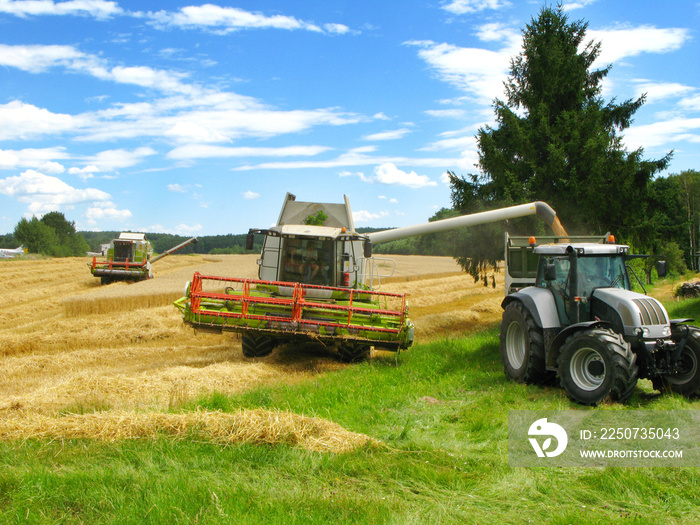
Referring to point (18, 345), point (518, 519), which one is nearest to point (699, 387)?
point (518, 519)

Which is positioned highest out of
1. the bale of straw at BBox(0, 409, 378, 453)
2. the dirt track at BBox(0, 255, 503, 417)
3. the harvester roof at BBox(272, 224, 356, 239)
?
the harvester roof at BBox(272, 224, 356, 239)

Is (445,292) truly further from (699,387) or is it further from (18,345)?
(699,387)

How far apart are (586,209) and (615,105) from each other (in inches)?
140

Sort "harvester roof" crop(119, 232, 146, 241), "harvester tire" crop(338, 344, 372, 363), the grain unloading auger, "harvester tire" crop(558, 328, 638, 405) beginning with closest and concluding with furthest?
1. "harvester tire" crop(558, 328, 638, 405)
2. the grain unloading auger
3. "harvester tire" crop(338, 344, 372, 363)
4. "harvester roof" crop(119, 232, 146, 241)

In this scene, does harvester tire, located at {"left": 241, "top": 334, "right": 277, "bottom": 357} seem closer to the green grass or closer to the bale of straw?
the green grass

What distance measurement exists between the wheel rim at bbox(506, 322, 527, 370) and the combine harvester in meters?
22.8

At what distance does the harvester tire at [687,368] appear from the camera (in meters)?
7.04

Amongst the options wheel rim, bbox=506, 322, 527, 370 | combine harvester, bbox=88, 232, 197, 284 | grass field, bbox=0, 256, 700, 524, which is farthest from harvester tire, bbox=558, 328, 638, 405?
combine harvester, bbox=88, 232, 197, 284

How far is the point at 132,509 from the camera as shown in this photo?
385 centimetres

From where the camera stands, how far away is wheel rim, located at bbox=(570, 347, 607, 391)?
7.02m

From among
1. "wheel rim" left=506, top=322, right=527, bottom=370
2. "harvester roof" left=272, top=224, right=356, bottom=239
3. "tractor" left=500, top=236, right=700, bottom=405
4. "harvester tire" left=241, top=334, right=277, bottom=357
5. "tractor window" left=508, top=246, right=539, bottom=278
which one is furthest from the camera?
"tractor window" left=508, top=246, right=539, bottom=278

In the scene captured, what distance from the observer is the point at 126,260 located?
101 ft

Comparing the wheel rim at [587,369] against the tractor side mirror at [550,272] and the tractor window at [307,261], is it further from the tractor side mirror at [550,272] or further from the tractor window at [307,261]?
the tractor window at [307,261]

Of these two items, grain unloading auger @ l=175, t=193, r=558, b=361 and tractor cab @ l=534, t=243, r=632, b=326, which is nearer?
tractor cab @ l=534, t=243, r=632, b=326
